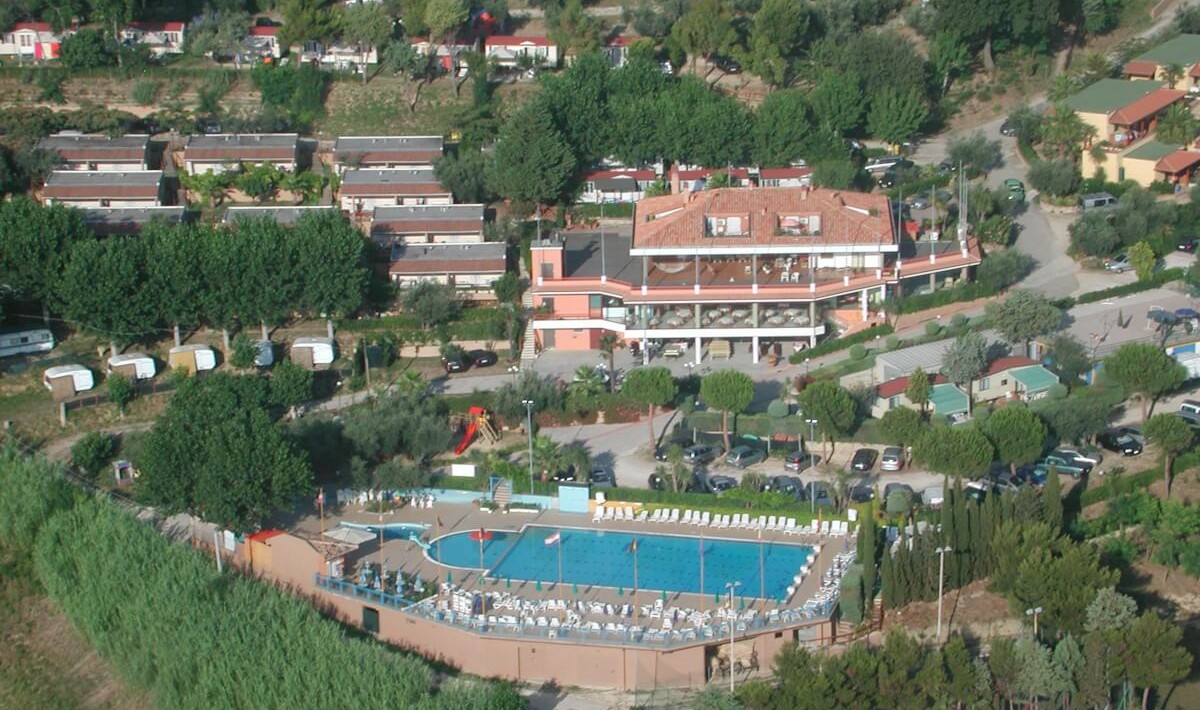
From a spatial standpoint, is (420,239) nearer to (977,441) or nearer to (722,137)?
(722,137)

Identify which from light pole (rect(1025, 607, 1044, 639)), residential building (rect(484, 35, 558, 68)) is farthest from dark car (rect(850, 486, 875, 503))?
residential building (rect(484, 35, 558, 68))

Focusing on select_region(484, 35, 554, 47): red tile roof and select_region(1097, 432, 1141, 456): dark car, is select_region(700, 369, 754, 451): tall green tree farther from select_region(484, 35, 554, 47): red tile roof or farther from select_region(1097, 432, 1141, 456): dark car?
select_region(484, 35, 554, 47): red tile roof

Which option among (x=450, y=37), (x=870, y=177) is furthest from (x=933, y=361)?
(x=450, y=37)

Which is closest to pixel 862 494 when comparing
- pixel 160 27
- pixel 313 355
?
pixel 313 355

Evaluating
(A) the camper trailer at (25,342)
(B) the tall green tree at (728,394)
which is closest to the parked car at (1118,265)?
(B) the tall green tree at (728,394)

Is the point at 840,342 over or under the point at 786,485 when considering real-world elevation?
over

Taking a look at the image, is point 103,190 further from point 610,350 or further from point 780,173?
point 780,173

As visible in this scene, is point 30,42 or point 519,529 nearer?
point 519,529
